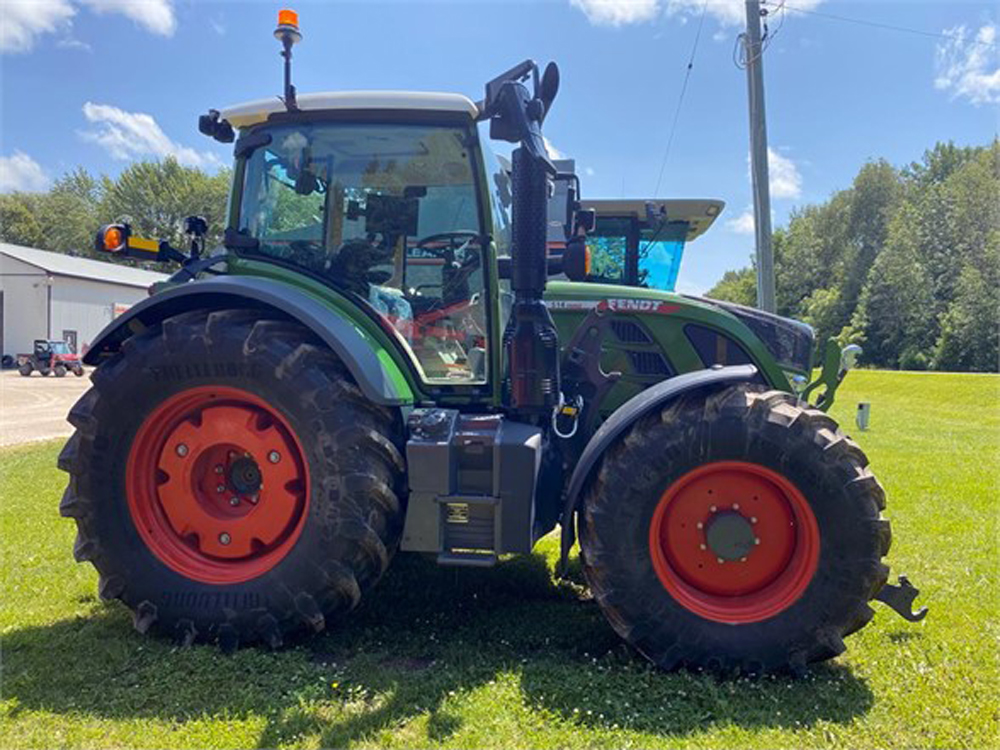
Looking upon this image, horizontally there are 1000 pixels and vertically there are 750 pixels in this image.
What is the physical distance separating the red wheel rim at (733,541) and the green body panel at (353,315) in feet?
4.33

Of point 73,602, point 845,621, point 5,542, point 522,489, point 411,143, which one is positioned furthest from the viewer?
point 5,542

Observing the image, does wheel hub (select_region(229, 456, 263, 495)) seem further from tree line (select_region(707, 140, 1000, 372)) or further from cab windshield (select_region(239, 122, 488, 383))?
tree line (select_region(707, 140, 1000, 372))

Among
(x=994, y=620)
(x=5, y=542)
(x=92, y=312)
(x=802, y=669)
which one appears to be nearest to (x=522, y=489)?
(x=802, y=669)

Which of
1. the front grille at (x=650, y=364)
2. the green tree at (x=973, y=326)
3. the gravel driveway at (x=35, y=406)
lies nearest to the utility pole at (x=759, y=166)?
the front grille at (x=650, y=364)

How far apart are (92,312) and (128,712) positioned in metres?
33.4

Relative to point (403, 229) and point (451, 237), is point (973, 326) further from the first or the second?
point (403, 229)

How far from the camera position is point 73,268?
31.0 meters

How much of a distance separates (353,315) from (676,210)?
5644mm

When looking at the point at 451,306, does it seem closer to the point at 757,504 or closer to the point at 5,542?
the point at 757,504

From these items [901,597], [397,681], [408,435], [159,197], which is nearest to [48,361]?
[159,197]

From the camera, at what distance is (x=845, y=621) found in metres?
2.72

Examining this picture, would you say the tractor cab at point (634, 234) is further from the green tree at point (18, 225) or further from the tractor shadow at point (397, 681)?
the green tree at point (18, 225)

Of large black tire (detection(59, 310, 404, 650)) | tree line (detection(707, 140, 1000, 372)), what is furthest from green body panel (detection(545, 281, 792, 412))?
tree line (detection(707, 140, 1000, 372))

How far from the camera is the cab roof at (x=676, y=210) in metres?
7.40
